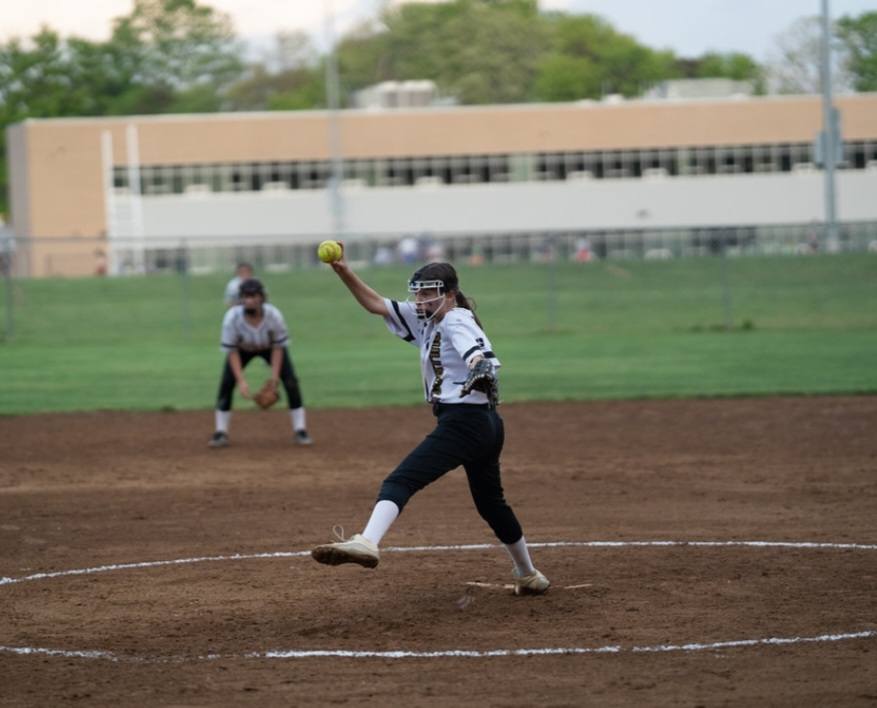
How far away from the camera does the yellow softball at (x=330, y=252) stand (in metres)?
7.56

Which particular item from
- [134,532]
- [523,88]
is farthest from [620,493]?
[523,88]

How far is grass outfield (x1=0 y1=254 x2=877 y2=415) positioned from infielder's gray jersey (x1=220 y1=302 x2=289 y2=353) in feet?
15.5

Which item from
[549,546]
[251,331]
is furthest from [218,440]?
[549,546]

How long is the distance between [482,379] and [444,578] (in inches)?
68.7

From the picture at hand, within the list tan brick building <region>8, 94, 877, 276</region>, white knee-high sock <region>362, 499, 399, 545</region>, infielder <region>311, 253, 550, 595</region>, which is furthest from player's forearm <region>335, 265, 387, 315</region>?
tan brick building <region>8, 94, 877, 276</region>

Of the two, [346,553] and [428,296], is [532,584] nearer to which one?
[346,553]

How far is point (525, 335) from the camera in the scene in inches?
1220

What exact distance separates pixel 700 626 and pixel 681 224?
6184cm

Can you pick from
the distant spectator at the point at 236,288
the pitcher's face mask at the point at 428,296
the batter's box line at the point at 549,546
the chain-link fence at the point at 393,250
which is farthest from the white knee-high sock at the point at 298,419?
the chain-link fence at the point at 393,250

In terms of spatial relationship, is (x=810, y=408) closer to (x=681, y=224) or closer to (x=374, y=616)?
(x=374, y=616)

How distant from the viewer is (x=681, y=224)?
67.4 m

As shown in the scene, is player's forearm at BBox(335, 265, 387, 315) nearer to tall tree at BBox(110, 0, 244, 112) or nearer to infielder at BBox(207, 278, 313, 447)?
infielder at BBox(207, 278, 313, 447)

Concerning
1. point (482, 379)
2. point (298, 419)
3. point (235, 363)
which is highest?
point (482, 379)

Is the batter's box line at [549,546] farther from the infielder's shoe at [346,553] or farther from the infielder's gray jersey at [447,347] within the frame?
the infielder's shoe at [346,553]
